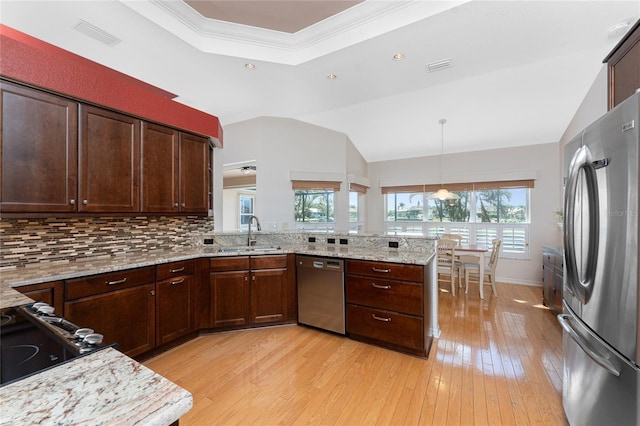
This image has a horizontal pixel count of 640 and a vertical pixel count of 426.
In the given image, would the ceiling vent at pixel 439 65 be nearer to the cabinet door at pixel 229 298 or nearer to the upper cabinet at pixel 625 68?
the upper cabinet at pixel 625 68

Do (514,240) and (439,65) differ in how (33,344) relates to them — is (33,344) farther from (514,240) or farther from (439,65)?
(514,240)

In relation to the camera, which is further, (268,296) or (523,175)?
(523,175)

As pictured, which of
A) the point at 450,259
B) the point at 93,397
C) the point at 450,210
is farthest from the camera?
the point at 450,210

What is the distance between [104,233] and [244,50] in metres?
2.26

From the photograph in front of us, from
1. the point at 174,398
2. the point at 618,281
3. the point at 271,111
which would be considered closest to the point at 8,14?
the point at 271,111

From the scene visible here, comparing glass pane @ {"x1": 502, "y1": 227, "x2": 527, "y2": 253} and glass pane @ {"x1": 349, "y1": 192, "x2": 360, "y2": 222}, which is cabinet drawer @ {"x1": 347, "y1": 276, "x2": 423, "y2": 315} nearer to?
glass pane @ {"x1": 349, "y1": 192, "x2": 360, "y2": 222}

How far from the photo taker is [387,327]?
7.87ft

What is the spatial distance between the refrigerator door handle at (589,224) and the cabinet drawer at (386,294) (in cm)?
103

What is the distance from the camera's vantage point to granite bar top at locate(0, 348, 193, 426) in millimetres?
511

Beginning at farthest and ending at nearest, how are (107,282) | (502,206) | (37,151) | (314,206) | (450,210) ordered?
(450,210) → (314,206) → (502,206) → (107,282) → (37,151)

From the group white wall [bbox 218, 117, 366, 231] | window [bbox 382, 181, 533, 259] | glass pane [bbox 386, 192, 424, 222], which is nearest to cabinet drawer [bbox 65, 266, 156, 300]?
white wall [bbox 218, 117, 366, 231]

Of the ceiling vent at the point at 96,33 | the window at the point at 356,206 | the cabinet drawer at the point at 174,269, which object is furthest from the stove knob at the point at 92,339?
the window at the point at 356,206

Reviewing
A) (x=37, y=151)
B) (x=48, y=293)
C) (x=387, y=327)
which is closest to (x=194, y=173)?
(x=37, y=151)

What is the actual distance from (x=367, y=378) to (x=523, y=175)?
4.69 meters
